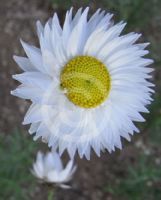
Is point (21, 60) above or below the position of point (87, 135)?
above

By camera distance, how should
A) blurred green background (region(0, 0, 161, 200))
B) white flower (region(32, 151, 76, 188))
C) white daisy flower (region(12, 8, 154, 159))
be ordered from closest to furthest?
white daisy flower (region(12, 8, 154, 159)), white flower (region(32, 151, 76, 188)), blurred green background (region(0, 0, 161, 200))

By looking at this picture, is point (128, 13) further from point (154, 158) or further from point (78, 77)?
point (78, 77)

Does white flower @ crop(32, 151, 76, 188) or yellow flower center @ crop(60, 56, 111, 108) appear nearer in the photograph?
yellow flower center @ crop(60, 56, 111, 108)

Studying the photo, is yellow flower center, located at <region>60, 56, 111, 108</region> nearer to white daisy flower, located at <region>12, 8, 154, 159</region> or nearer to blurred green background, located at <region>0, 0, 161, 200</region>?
white daisy flower, located at <region>12, 8, 154, 159</region>

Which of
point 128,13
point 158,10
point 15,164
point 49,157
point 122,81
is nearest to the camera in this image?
point 122,81

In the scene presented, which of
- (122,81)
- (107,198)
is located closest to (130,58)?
(122,81)

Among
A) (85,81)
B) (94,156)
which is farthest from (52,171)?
(94,156)

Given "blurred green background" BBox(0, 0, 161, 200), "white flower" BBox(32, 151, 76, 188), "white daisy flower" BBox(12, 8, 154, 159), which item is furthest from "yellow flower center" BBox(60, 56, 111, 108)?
"blurred green background" BBox(0, 0, 161, 200)

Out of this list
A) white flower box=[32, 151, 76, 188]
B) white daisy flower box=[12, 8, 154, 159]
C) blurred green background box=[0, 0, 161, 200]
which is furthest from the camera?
blurred green background box=[0, 0, 161, 200]

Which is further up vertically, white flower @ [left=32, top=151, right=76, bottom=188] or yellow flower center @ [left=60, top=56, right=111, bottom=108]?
yellow flower center @ [left=60, top=56, right=111, bottom=108]
